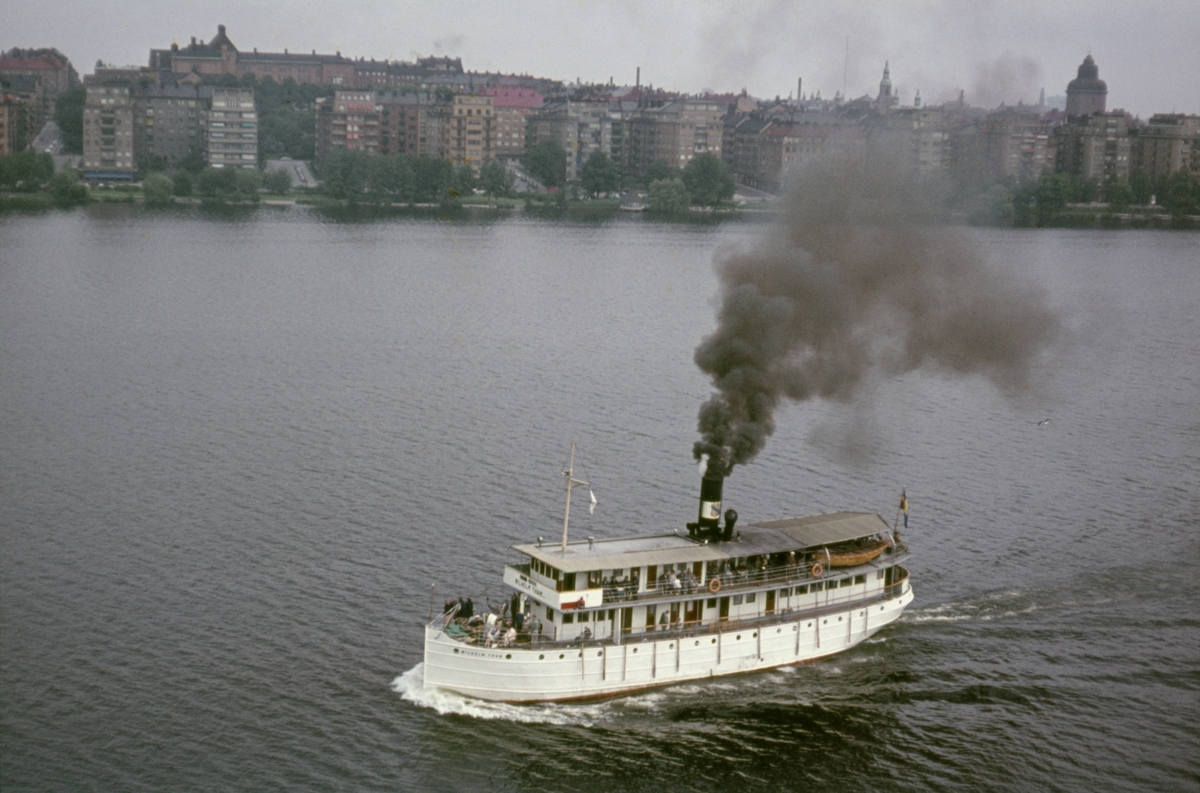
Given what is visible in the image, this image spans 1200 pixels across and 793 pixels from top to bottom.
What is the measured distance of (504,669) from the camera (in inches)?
1361

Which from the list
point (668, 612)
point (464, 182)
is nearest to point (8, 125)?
point (464, 182)

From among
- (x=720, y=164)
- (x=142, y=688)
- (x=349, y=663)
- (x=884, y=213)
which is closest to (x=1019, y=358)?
(x=884, y=213)

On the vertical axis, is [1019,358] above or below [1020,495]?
above

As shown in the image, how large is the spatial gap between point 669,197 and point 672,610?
157 metres

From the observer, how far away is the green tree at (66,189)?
168 m

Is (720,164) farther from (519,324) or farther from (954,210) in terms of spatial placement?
(954,210)

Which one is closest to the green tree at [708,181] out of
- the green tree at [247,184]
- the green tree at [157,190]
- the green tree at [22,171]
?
the green tree at [247,184]

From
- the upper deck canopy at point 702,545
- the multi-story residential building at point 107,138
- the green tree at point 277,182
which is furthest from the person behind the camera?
the multi-story residential building at point 107,138

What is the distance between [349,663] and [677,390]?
38.5 m

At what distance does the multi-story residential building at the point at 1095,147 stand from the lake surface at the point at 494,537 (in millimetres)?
73630

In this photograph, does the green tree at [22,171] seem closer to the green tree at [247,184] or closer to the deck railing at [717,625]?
the green tree at [247,184]

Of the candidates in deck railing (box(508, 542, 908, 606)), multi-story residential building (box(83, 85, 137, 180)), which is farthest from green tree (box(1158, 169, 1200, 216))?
deck railing (box(508, 542, 908, 606))

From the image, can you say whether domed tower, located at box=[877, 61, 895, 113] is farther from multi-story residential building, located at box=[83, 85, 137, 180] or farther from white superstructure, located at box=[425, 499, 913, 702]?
multi-story residential building, located at box=[83, 85, 137, 180]

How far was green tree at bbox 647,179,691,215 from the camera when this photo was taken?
188 meters
